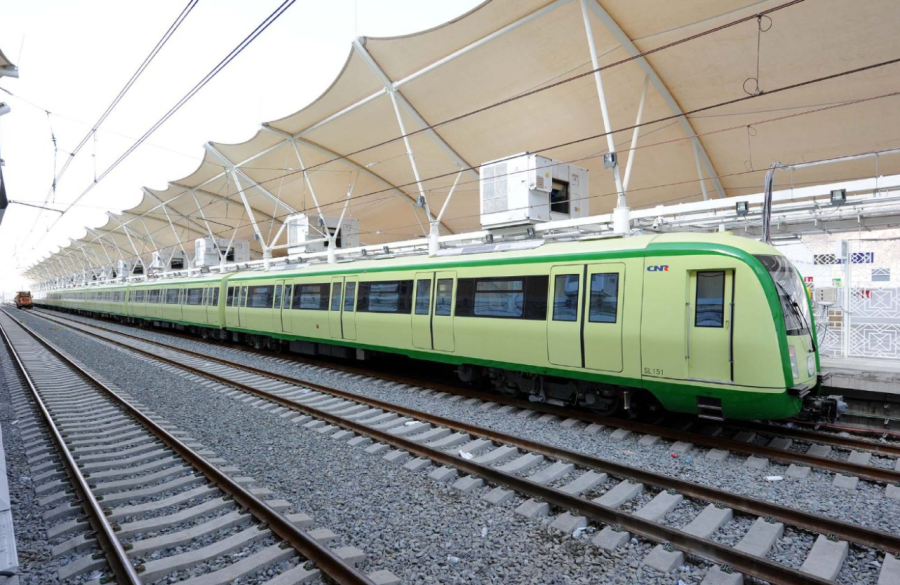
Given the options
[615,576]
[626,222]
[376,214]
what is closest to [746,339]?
[615,576]

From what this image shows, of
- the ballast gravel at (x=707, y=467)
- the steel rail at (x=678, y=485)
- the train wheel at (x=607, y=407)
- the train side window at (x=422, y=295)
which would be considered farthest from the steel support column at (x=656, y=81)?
the steel rail at (x=678, y=485)

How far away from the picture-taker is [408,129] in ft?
58.6

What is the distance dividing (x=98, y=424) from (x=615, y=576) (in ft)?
25.6

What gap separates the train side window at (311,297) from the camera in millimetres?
13196

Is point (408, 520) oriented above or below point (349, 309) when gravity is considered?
below

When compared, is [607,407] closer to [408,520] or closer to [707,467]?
[707,467]

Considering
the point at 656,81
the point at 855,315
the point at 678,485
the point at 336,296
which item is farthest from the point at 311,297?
the point at 855,315

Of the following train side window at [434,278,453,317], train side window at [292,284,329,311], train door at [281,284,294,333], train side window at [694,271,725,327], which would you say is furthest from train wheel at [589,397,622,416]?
train door at [281,284,294,333]

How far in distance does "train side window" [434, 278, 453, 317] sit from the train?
0.02 meters

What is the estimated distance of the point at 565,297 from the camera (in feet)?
25.3

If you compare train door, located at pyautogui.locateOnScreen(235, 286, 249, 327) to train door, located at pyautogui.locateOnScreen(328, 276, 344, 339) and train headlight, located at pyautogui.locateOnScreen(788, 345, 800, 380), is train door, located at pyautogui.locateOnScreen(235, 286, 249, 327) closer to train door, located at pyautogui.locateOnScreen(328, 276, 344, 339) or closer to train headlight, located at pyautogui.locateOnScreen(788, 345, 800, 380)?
train door, located at pyautogui.locateOnScreen(328, 276, 344, 339)

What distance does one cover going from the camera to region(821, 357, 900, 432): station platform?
8023mm

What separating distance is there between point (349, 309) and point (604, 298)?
21.9 ft

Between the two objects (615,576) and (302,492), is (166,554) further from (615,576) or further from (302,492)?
(615,576)
